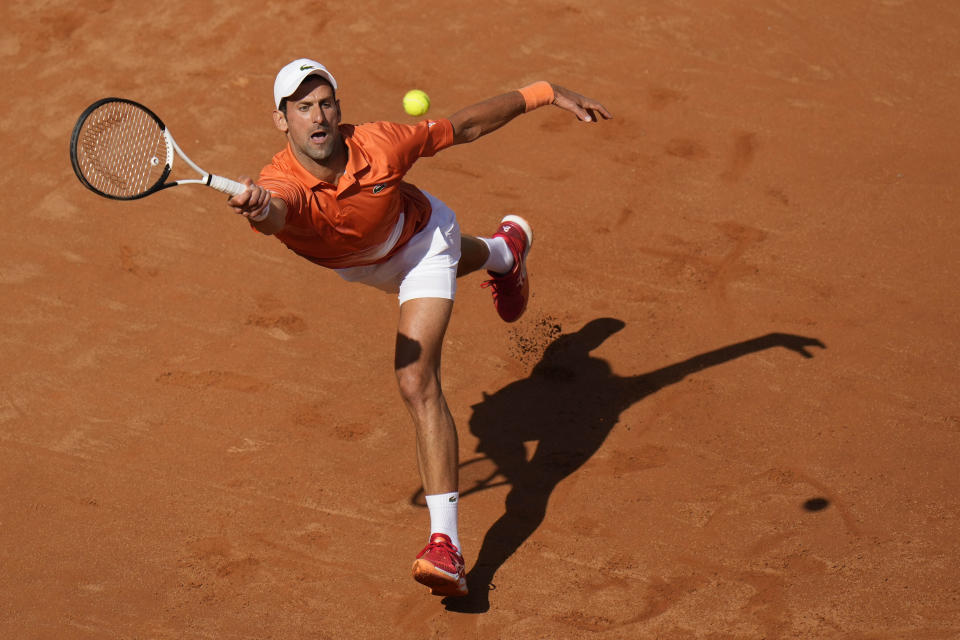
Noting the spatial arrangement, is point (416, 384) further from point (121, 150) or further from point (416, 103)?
point (416, 103)

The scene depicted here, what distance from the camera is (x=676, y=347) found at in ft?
21.0

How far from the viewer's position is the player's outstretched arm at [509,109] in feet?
16.8

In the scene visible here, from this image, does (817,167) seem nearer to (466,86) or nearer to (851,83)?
(851,83)

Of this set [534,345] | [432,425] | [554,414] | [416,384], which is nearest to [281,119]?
[416,384]

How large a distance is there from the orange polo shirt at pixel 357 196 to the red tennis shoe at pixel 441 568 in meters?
1.29

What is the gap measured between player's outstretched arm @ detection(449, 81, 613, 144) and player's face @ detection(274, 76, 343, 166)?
0.63 m

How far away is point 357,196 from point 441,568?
62.0 inches

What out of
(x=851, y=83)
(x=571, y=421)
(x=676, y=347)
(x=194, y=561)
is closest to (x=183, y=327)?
(x=194, y=561)

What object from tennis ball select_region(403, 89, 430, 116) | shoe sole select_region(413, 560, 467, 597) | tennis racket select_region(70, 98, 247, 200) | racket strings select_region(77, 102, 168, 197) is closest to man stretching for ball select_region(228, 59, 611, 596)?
shoe sole select_region(413, 560, 467, 597)

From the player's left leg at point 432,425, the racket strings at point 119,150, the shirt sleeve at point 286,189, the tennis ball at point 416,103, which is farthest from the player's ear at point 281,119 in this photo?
the tennis ball at point 416,103

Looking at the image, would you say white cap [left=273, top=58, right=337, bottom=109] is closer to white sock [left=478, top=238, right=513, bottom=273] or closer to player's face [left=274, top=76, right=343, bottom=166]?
player's face [left=274, top=76, right=343, bottom=166]

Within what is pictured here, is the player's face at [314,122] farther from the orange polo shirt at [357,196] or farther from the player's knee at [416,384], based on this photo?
the player's knee at [416,384]

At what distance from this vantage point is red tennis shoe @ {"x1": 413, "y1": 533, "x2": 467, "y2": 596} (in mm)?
4492

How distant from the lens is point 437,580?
178 inches
